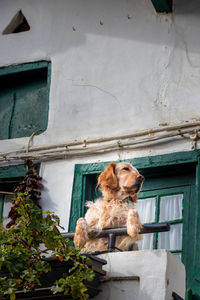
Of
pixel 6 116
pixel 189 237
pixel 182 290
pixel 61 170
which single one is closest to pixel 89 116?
pixel 61 170

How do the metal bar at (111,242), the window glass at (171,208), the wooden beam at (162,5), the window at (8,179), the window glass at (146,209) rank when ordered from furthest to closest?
the window at (8,179)
the wooden beam at (162,5)
the window glass at (146,209)
the window glass at (171,208)
the metal bar at (111,242)

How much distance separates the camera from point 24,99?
967 centimetres

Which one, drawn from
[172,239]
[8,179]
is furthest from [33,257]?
[8,179]

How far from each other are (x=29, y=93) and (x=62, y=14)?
1031 millimetres

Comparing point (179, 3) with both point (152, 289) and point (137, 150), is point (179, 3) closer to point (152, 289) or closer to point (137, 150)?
point (137, 150)

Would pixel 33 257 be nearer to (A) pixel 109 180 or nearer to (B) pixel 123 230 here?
(B) pixel 123 230

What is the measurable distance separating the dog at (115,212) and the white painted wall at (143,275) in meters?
0.48

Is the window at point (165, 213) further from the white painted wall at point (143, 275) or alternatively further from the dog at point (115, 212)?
the white painted wall at point (143, 275)

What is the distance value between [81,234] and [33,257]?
1134mm

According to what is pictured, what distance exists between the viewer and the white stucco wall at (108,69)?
8.52m

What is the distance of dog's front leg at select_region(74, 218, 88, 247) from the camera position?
22.3 ft

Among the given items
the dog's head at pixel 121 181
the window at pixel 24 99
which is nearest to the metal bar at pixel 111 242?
the dog's head at pixel 121 181

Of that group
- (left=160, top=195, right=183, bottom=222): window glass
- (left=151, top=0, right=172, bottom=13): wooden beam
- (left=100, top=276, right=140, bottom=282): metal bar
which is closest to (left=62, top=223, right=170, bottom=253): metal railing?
(left=100, top=276, right=140, bottom=282): metal bar

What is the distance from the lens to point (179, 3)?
29.0ft
